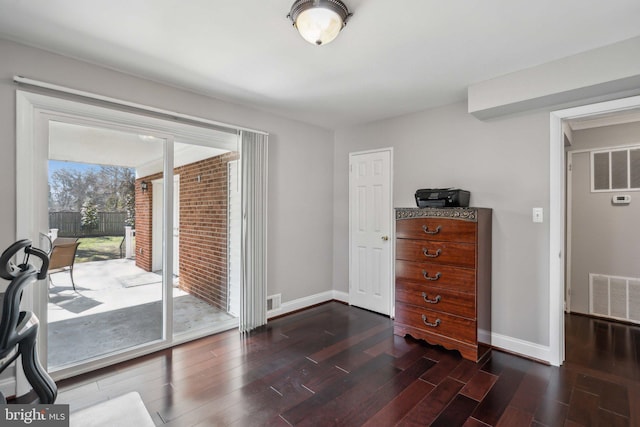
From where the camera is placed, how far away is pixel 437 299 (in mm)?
2801

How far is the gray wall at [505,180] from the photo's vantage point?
2670 millimetres

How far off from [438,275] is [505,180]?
108 centimetres

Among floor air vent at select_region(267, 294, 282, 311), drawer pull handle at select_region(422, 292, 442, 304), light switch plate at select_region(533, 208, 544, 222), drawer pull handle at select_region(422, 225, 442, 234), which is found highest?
light switch plate at select_region(533, 208, 544, 222)

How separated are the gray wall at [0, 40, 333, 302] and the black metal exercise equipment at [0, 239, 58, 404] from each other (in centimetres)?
123

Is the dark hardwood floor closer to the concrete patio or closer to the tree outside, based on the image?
the concrete patio

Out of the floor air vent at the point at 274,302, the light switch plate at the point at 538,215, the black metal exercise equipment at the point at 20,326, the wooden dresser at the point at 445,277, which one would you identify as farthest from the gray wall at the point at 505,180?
the black metal exercise equipment at the point at 20,326

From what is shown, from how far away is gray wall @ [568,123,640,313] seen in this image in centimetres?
346

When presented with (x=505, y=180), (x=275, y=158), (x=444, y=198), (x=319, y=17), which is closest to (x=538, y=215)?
(x=505, y=180)

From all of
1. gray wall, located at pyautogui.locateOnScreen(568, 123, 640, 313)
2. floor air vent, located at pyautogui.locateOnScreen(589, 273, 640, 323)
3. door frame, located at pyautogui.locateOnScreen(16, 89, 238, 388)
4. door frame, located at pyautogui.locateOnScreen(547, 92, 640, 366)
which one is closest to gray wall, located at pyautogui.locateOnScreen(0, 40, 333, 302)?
door frame, located at pyautogui.locateOnScreen(16, 89, 238, 388)

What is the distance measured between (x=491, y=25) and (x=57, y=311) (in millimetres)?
3618

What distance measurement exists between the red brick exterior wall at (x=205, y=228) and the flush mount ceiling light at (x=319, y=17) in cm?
185

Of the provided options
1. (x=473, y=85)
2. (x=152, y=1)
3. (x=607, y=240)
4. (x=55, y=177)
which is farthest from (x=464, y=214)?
(x=55, y=177)

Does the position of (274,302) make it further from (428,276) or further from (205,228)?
(428,276)

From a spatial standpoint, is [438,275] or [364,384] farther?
[438,275]
